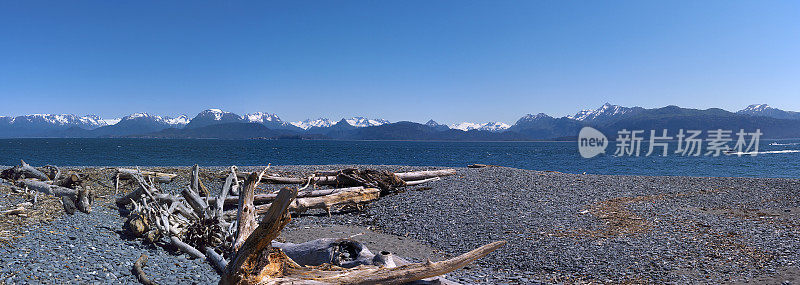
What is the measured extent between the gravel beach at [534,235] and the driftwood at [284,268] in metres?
2.68

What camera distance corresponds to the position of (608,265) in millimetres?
8969

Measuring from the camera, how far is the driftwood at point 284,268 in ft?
14.2

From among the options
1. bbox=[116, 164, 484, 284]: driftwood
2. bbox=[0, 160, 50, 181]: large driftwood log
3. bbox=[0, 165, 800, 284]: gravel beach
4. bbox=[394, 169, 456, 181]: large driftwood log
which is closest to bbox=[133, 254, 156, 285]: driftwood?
bbox=[0, 165, 800, 284]: gravel beach

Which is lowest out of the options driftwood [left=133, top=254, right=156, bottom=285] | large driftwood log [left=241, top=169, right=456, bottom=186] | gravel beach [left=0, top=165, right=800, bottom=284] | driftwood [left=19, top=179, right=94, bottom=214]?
gravel beach [left=0, top=165, right=800, bottom=284]

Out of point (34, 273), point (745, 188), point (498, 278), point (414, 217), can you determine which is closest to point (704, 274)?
point (498, 278)

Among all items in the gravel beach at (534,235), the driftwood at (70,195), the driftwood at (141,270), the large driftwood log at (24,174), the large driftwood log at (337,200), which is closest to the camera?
the driftwood at (141,270)

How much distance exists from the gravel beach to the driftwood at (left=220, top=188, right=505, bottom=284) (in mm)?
2683

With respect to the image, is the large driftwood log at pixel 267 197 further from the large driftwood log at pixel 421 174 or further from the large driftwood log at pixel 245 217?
the large driftwood log at pixel 245 217

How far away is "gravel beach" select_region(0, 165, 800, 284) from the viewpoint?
283 inches

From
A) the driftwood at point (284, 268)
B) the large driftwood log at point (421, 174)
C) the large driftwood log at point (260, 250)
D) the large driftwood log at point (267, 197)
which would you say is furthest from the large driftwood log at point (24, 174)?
the large driftwood log at point (260, 250)

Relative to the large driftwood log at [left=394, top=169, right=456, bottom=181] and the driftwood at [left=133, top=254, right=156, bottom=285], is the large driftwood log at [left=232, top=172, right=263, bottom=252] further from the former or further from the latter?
the large driftwood log at [left=394, top=169, right=456, bottom=181]

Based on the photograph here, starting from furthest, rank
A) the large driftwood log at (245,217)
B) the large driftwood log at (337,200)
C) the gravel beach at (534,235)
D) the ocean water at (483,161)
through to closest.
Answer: the ocean water at (483,161) < the large driftwood log at (337,200) < the gravel beach at (534,235) < the large driftwood log at (245,217)

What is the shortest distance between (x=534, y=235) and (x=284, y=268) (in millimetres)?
8534

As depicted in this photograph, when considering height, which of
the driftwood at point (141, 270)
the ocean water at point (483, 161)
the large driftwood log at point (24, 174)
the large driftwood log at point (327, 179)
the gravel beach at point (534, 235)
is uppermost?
the large driftwood log at point (24, 174)
